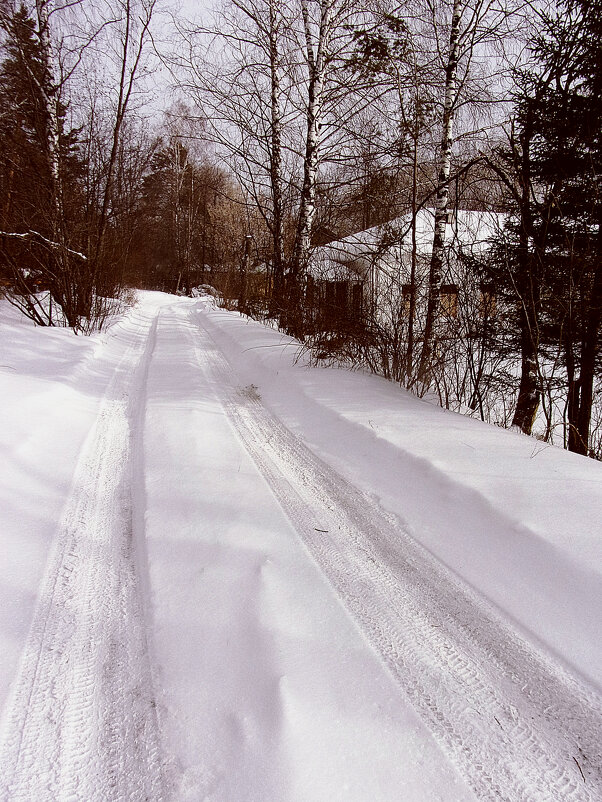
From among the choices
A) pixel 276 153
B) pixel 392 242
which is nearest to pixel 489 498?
pixel 392 242

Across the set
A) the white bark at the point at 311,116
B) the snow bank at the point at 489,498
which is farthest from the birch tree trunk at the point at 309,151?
the snow bank at the point at 489,498

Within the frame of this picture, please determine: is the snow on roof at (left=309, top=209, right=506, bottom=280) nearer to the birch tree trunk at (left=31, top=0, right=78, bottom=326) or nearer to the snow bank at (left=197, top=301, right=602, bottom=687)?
the snow bank at (left=197, top=301, right=602, bottom=687)

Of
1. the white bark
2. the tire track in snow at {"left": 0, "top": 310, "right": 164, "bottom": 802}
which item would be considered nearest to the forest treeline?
the white bark

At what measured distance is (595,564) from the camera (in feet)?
7.18

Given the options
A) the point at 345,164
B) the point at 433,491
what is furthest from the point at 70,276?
the point at 433,491

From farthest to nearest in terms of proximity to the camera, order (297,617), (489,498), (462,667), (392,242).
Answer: (392,242) < (489,498) < (297,617) < (462,667)

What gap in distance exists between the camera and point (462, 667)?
67.9 inches

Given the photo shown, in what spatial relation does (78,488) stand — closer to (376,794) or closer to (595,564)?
(376,794)

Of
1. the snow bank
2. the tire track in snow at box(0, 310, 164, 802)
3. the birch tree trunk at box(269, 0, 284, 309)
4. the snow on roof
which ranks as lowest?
the tire track in snow at box(0, 310, 164, 802)

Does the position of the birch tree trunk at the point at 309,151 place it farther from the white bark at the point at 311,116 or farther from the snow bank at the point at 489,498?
the snow bank at the point at 489,498

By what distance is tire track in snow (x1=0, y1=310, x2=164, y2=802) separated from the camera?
1270mm

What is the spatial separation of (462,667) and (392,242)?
5882 mm

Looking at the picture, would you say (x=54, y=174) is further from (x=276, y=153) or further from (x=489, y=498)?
(x=489, y=498)

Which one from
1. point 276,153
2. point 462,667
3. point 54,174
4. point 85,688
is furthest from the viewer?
point 276,153
